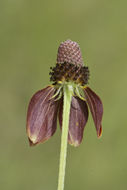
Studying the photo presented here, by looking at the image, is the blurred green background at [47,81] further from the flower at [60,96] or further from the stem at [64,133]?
the stem at [64,133]

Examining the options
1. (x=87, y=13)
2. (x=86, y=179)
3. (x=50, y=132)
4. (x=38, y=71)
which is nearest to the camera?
(x=50, y=132)

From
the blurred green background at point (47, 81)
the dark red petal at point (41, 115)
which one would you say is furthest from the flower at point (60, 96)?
the blurred green background at point (47, 81)

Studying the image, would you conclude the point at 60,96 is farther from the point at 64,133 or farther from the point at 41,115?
the point at 64,133

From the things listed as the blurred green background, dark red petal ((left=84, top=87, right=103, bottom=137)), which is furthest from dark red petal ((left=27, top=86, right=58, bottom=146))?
the blurred green background

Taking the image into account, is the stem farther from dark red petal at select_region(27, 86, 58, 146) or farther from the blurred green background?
the blurred green background

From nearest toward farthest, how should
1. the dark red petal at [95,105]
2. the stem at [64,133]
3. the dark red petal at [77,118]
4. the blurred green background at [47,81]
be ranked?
the stem at [64,133] < the dark red petal at [95,105] < the dark red petal at [77,118] < the blurred green background at [47,81]

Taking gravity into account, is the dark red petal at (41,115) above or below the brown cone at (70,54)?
below

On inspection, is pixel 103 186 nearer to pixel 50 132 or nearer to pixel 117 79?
pixel 117 79

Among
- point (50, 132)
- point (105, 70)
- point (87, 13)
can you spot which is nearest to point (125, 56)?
point (105, 70)
